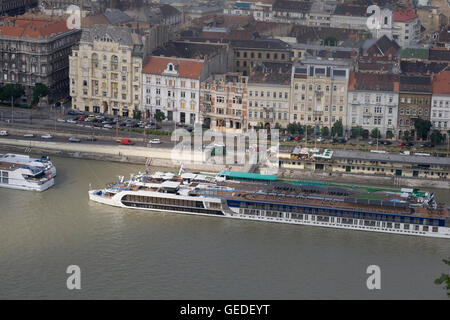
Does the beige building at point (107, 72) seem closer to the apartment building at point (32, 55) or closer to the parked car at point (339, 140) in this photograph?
the apartment building at point (32, 55)

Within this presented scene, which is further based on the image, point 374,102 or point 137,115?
point 137,115

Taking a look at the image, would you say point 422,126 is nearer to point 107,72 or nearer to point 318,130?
point 318,130

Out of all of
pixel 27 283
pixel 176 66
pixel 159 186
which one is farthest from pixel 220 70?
pixel 27 283

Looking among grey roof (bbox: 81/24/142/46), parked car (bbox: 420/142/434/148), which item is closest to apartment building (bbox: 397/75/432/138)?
parked car (bbox: 420/142/434/148)

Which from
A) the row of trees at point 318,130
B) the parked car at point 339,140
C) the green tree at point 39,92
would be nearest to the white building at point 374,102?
the row of trees at point 318,130

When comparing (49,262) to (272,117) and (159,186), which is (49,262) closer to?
(159,186)

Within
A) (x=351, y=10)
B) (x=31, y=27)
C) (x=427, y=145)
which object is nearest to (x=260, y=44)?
(x=351, y=10)

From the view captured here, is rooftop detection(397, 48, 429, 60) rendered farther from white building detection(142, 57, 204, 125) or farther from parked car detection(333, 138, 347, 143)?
white building detection(142, 57, 204, 125)
